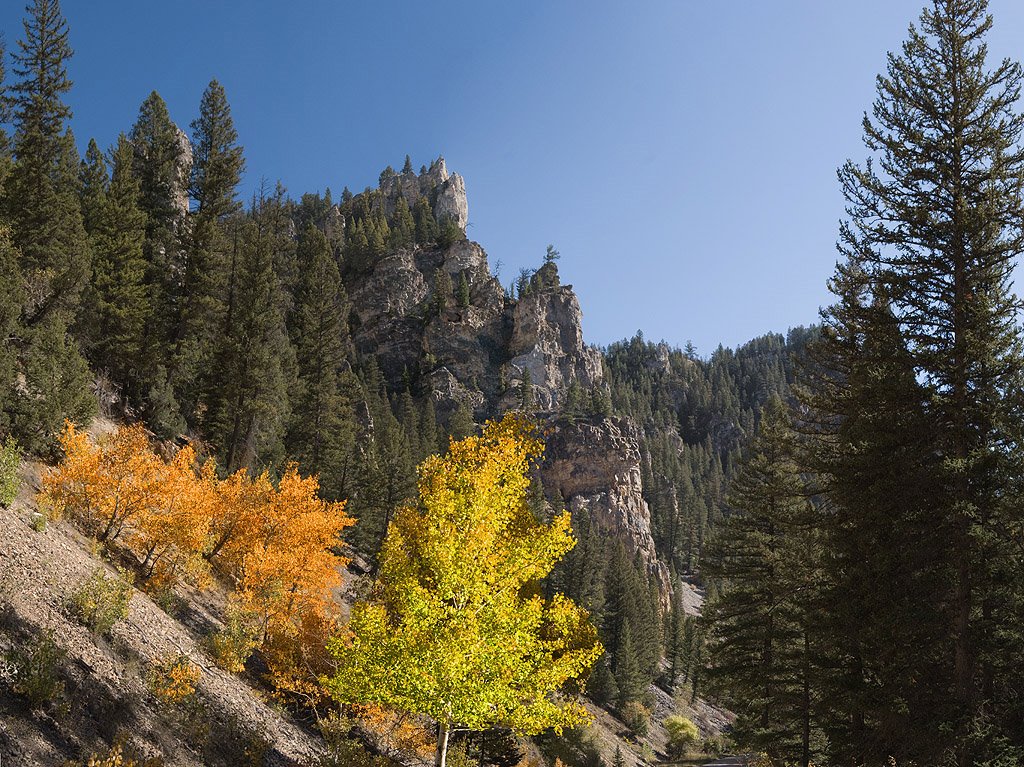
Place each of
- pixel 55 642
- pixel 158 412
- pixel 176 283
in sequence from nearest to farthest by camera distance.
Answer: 1. pixel 55 642
2. pixel 158 412
3. pixel 176 283

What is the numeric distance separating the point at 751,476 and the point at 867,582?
10.5 meters

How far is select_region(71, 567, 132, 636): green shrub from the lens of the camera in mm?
12344

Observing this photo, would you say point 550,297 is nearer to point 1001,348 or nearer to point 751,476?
point 751,476

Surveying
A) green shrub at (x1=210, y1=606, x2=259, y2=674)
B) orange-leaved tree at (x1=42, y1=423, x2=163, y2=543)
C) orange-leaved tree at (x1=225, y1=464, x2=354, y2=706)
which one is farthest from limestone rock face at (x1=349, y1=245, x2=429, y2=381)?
green shrub at (x1=210, y1=606, x2=259, y2=674)

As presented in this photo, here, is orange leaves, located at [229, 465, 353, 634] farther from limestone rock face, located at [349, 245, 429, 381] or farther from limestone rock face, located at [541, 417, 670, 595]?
limestone rock face, located at [349, 245, 429, 381]

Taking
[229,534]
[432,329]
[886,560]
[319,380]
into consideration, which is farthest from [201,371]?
[432,329]

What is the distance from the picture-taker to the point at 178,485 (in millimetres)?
17359

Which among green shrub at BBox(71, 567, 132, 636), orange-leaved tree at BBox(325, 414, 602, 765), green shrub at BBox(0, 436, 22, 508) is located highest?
orange-leaved tree at BBox(325, 414, 602, 765)

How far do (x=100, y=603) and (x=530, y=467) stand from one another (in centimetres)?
959

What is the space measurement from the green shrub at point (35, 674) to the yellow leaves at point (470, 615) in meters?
4.46

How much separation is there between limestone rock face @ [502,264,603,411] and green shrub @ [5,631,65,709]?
97704mm

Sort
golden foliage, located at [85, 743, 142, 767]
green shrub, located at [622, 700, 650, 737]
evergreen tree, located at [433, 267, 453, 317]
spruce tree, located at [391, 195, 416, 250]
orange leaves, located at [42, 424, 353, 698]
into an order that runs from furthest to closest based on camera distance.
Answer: spruce tree, located at [391, 195, 416, 250] → evergreen tree, located at [433, 267, 453, 317] → green shrub, located at [622, 700, 650, 737] → orange leaves, located at [42, 424, 353, 698] → golden foliage, located at [85, 743, 142, 767]

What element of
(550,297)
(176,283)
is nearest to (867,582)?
(176,283)

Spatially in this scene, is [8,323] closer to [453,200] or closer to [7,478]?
[7,478]
